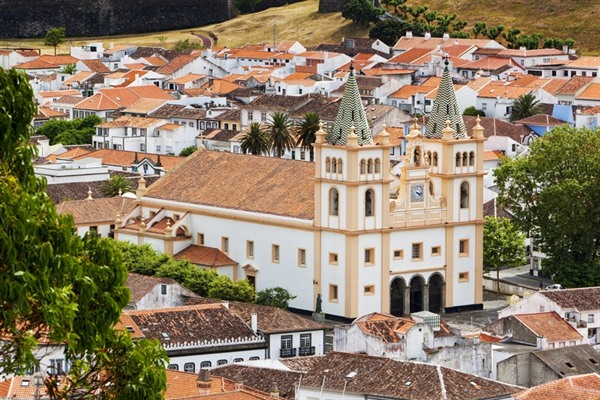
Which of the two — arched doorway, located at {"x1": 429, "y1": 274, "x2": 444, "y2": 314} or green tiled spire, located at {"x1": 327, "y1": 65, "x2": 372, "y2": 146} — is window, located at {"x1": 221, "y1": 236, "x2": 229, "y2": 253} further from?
arched doorway, located at {"x1": 429, "y1": 274, "x2": 444, "y2": 314}

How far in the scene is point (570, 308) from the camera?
8231 cm

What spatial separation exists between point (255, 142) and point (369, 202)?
119ft

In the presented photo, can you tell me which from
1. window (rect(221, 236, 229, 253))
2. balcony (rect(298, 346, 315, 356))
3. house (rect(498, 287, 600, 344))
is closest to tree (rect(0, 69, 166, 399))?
Result: balcony (rect(298, 346, 315, 356))

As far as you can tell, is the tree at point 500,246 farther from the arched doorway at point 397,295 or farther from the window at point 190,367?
the window at point 190,367

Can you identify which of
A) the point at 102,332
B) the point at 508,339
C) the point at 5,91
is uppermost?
the point at 5,91

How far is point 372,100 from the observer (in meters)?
166

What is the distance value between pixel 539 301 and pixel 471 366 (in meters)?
10.9

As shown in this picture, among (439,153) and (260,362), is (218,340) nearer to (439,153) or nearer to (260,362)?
(260,362)

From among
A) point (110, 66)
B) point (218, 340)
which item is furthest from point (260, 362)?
point (110, 66)

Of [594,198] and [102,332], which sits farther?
[594,198]

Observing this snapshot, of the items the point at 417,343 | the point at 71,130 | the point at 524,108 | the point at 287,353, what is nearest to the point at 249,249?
the point at 287,353

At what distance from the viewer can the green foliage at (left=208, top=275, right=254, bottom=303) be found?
288 feet

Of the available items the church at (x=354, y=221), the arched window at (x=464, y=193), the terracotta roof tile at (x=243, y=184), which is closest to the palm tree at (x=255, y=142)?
the terracotta roof tile at (x=243, y=184)

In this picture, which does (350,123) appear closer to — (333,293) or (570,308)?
(333,293)
